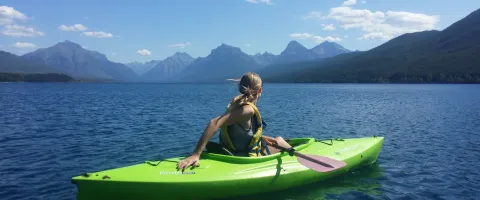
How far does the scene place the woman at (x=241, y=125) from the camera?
8.48 metres

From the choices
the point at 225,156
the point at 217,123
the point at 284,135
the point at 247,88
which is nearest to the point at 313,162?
the point at 225,156

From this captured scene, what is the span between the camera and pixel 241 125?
902 cm

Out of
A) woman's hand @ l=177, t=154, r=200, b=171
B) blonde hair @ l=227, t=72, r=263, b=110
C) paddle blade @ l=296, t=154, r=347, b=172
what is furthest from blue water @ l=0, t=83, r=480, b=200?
blonde hair @ l=227, t=72, r=263, b=110

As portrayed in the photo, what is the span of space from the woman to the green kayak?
12.6 inches

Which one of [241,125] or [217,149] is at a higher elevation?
[241,125]

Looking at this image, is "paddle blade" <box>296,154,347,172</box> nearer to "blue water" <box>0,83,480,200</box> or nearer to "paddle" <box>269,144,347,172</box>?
"paddle" <box>269,144,347,172</box>

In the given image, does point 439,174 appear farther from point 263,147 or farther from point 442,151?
point 263,147

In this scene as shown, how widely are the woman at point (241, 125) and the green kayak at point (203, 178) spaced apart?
0.32 metres

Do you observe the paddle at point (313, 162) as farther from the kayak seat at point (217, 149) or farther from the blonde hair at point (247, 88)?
the blonde hair at point (247, 88)

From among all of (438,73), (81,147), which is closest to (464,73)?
(438,73)

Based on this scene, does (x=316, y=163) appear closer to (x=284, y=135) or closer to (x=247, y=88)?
(x=247, y=88)

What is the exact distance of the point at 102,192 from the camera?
26.3 ft

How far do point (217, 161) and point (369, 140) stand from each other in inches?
309

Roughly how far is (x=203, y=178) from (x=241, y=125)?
65.4 inches
